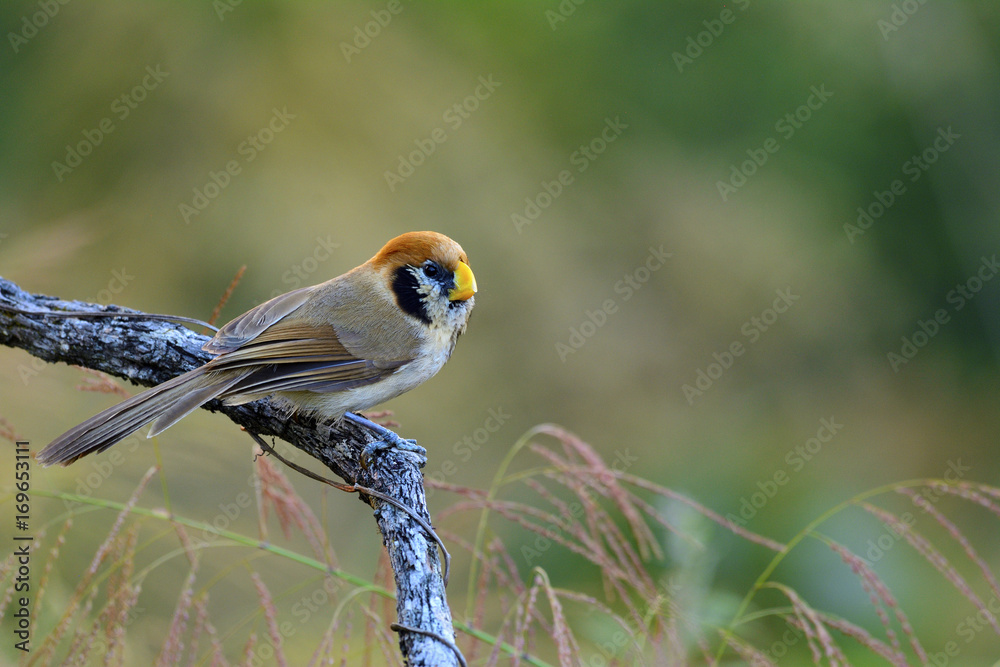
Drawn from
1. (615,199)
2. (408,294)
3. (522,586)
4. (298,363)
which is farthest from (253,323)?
(615,199)

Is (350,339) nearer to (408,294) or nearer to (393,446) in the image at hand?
(408,294)

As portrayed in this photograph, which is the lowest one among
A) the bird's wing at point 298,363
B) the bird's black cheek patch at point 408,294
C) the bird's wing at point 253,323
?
the bird's wing at point 298,363

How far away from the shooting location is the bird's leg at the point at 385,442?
209cm

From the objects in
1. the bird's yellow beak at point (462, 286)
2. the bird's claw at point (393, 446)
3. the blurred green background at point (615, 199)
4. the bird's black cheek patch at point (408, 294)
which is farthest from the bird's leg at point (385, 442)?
the blurred green background at point (615, 199)

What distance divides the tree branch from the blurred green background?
248cm

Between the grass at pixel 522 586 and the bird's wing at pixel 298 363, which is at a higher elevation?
the bird's wing at pixel 298 363

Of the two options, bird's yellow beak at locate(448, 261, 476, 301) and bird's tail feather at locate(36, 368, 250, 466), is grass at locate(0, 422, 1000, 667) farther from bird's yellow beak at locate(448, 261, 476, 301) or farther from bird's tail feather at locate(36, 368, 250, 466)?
bird's yellow beak at locate(448, 261, 476, 301)

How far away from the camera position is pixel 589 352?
5.63 metres

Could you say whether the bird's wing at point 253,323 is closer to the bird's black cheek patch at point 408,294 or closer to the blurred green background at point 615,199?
the bird's black cheek patch at point 408,294

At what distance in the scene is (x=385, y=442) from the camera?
216 centimetres

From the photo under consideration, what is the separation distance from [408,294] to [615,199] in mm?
3412

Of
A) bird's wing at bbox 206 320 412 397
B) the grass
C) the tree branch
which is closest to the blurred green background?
the grass

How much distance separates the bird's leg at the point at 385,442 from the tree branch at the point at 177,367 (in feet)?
0.10

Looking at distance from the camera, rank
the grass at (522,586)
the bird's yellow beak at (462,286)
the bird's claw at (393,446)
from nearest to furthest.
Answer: the grass at (522,586) → the bird's claw at (393,446) → the bird's yellow beak at (462,286)
